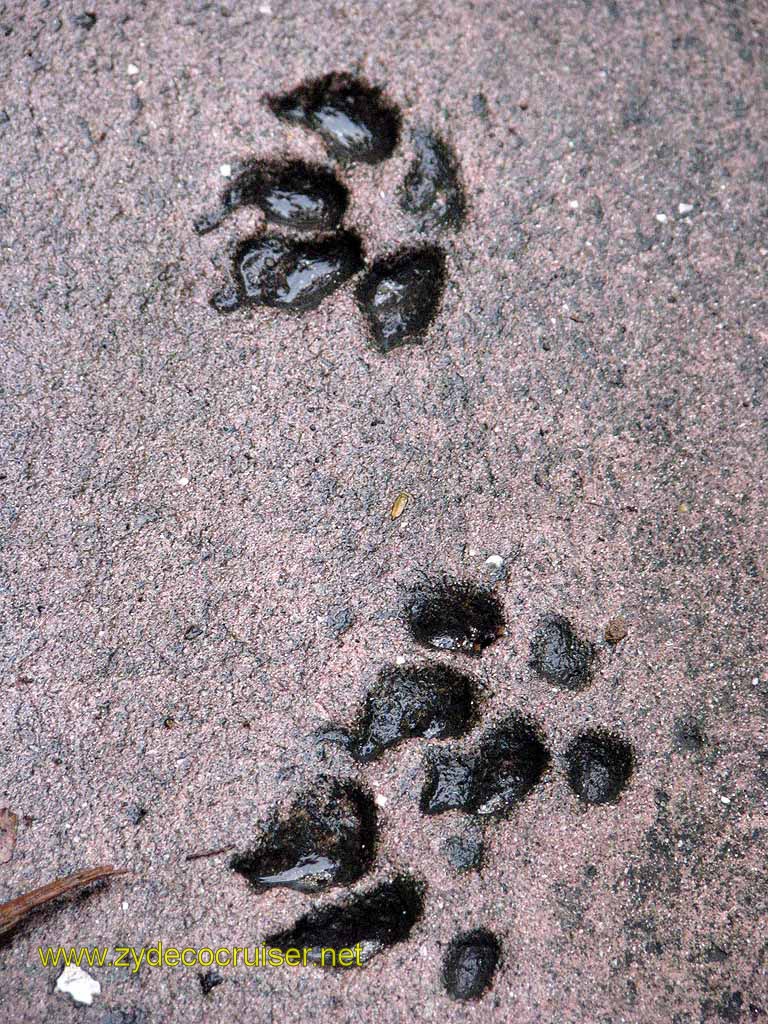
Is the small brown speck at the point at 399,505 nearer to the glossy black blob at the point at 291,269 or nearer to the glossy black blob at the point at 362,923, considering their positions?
the glossy black blob at the point at 291,269

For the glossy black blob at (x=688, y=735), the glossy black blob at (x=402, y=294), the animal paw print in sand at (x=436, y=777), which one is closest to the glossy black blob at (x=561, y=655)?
the animal paw print in sand at (x=436, y=777)

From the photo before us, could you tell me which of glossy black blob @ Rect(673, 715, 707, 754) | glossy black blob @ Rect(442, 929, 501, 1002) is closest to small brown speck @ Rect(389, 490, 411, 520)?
glossy black blob @ Rect(673, 715, 707, 754)

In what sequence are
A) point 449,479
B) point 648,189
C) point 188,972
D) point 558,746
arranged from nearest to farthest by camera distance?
1. point 188,972
2. point 558,746
3. point 449,479
4. point 648,189

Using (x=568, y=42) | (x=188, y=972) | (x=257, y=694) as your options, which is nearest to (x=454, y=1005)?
(x=188, y=972)

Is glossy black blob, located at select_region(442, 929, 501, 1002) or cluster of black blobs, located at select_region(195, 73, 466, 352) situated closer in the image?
glossy black blob, located at select_region(442, 929, 501, 1002)

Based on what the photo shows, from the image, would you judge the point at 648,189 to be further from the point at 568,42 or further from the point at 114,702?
the point at 114,702

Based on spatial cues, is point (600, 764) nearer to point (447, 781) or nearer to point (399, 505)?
point (447, 781)

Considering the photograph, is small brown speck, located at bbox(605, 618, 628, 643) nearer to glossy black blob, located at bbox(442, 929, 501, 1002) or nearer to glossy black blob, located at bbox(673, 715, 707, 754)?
glossy black blob, located at bbox(673, 715, 707, 754)
